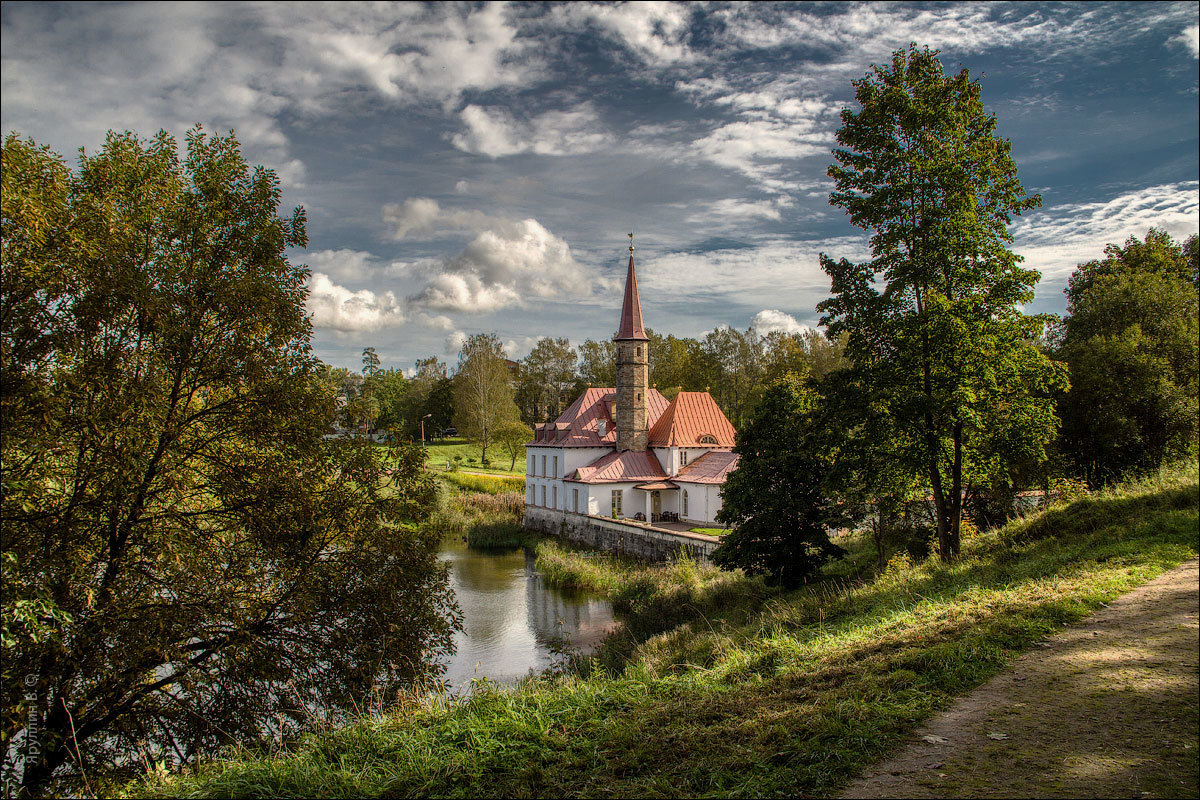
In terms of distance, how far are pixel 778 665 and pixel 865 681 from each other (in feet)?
4.35

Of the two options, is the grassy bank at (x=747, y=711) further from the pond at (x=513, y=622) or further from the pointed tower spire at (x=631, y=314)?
the pointed tower spire at (x=631, y=314)

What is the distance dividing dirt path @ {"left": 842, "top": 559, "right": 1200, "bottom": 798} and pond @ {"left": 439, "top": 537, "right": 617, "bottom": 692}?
985 cm

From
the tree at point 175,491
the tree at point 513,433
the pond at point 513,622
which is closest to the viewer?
the tree at point 175,491

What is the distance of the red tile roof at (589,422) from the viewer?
127 feet

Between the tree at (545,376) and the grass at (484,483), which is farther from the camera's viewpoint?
the tree at (545,376)

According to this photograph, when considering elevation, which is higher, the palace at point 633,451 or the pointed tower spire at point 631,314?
the pointed tower spire at point 631,314

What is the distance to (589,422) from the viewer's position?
3956cm

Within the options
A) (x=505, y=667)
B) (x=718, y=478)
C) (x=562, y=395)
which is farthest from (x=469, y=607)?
(x=562, y=395)

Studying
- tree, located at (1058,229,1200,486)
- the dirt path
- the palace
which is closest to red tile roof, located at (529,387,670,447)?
the palace

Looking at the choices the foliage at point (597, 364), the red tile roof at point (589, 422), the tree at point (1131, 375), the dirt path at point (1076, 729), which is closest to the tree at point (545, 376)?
the foliage at point (597, 364)

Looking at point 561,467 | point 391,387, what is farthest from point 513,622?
point 391,387

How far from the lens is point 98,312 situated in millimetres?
6980

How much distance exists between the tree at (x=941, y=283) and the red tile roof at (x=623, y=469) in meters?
22.6

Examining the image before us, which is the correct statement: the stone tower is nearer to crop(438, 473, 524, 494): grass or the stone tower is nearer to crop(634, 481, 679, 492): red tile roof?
crop(634, 481, 679, 492): red tile roof
